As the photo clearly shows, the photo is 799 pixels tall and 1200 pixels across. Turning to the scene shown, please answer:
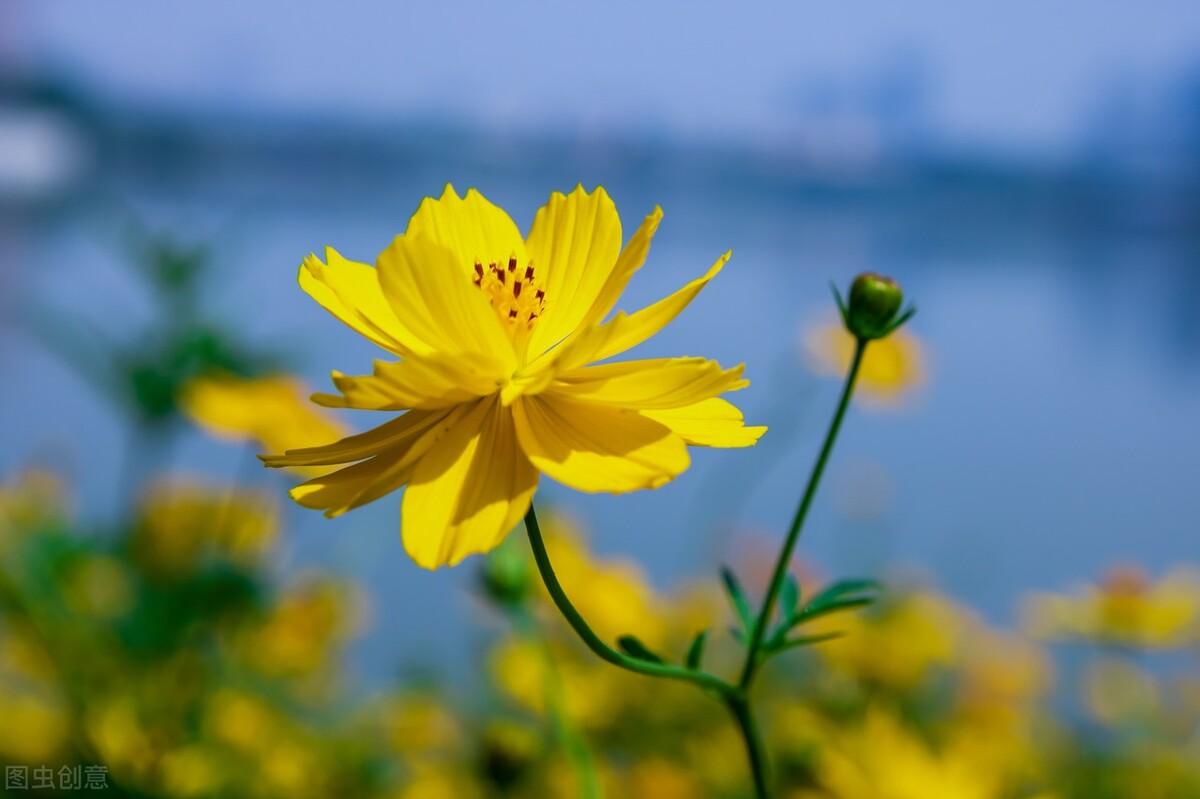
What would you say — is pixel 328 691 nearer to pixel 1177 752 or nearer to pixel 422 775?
pixel 422 775

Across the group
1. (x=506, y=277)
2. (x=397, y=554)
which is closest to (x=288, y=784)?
(x=506, y=277)

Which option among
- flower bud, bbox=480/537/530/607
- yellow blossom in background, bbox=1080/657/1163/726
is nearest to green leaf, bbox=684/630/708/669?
flower bud, bbox=480/537/530/607

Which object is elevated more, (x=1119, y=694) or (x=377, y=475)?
(x=377, y=475)

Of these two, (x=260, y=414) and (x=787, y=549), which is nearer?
(x=787, y=549)

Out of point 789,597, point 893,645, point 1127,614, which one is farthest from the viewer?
point 1127,614

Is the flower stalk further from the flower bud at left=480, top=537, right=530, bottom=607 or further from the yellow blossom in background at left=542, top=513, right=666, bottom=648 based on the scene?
the yellow blossom in background at left=542, top=513, right=666, bottom=648

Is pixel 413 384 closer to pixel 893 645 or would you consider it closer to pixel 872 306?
pixel 872 306

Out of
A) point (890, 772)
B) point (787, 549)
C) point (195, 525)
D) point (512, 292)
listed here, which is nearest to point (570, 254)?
point (512, 292)
